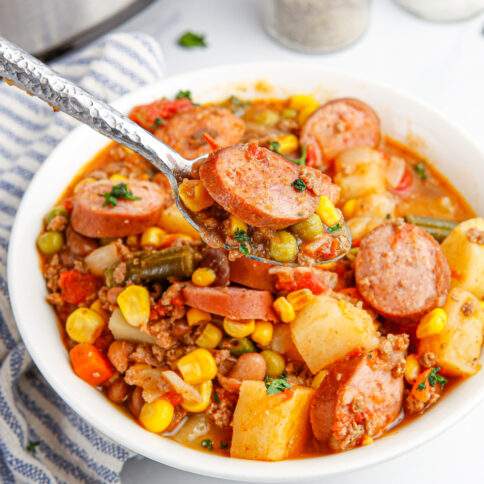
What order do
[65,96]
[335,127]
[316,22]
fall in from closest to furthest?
[65,96] < [335,127] < [316,22]

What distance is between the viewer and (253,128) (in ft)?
16.9

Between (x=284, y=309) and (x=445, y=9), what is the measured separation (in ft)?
11.9

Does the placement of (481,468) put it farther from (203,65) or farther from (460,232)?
(203,65)

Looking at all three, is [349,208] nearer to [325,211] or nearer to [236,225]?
[325,211]

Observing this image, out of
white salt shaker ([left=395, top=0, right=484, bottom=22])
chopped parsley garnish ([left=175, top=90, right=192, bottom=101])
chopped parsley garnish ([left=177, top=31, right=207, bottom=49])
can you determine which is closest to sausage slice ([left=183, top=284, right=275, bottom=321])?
chopped parsley garnish ([left=175, top=90, right=192, bottom=101])

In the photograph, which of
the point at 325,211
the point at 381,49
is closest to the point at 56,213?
the point at 325,211

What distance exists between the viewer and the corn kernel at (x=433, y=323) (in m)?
3.93

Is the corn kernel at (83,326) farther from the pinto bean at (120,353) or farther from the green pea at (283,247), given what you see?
the green pea at (283,247)

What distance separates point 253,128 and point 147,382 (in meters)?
1.99

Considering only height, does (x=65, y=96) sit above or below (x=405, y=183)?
above

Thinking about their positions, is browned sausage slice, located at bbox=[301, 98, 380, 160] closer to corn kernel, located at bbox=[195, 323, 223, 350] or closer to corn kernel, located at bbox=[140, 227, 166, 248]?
corn kernel, located at bbox=[140, 227, 166, 248]

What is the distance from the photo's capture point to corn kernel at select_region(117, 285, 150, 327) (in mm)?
4066

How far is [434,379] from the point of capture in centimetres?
388

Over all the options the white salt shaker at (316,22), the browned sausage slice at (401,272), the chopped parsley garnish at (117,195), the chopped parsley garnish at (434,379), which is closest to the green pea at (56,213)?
the chopped parsley garnish at (117,195)
